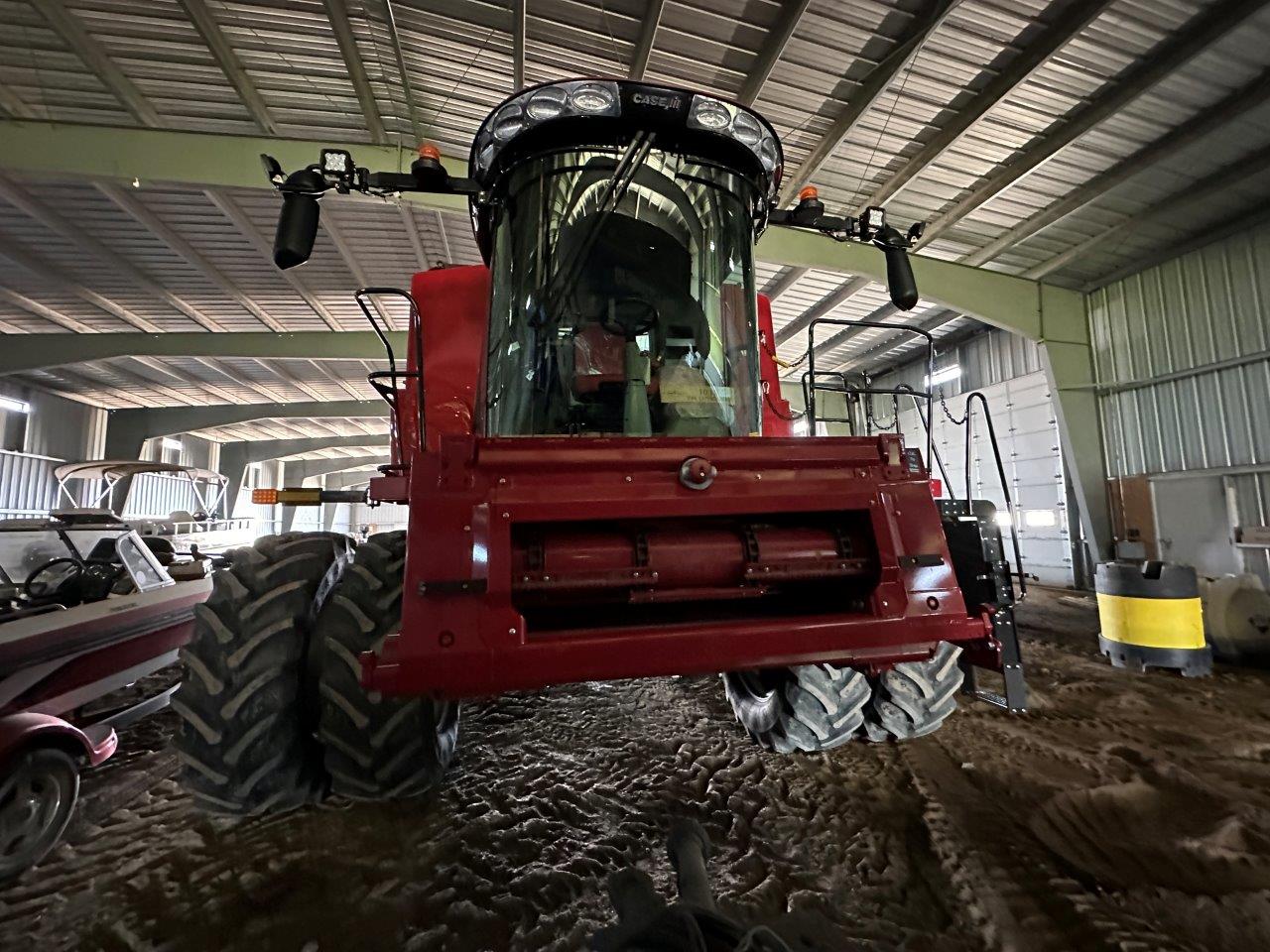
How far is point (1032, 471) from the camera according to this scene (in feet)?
36.5

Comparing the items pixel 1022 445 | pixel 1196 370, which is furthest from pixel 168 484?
pixel 1196 370

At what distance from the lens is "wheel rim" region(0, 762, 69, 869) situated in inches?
81.6

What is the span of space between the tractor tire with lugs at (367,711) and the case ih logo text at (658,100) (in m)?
2.25

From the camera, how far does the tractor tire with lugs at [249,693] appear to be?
82.4 inches

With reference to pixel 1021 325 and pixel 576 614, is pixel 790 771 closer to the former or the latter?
pixel 576 614

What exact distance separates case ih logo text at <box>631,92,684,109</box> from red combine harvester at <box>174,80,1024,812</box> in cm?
1

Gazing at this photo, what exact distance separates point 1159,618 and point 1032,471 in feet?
24.1

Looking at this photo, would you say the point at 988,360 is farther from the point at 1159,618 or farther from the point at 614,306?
the point at 614,306

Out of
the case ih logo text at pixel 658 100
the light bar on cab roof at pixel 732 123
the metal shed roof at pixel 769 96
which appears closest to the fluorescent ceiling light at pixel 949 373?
the metal shed roof at pixel 769 96

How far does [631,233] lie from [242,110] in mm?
6826

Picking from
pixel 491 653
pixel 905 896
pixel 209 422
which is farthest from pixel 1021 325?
pixel 209 422

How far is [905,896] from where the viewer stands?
75.0 inches

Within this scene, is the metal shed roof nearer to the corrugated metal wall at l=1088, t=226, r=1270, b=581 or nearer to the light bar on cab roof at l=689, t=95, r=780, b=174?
the corrugated metal wall at l=1088, t=226, r=1270, b=581

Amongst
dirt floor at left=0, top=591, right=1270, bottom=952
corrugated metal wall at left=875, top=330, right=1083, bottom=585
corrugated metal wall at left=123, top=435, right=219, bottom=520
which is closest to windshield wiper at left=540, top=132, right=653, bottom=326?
dirt floor at left=0, top=591, right=1270, bottom=952
